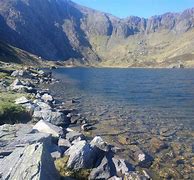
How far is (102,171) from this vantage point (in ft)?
59.5

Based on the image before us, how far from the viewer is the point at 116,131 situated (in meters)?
32.6

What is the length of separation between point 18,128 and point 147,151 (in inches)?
409

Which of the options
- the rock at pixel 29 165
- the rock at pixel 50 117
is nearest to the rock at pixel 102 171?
the rock at pixel 29 165

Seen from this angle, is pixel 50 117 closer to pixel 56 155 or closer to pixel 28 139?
Answer: pixel 56 155

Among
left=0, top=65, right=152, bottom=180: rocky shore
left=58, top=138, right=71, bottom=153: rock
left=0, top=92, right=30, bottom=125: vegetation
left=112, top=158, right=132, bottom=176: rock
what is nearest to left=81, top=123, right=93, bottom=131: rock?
left=0, top=92, right=30, bottom=125: vegetation

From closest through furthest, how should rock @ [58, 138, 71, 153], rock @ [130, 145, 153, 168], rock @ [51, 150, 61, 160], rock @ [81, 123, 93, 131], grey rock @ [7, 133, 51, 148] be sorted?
grey rock @ [7, 133, 51, 148] → rock @ [51, 150, 61, 160] → rock @ [58, 138, 71, 153] → rock @ [130, 145, 153, 168] → rock @ [81, 123, 93, 131]

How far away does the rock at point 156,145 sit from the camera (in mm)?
26578

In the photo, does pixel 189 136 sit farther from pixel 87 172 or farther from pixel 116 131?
pixel 87 172

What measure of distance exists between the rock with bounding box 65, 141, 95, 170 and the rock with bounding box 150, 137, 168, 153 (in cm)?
925

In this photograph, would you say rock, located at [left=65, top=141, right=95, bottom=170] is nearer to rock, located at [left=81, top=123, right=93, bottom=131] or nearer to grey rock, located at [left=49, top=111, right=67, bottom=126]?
grey rock, located at [left=49, top=111, right=67, bottom=126]

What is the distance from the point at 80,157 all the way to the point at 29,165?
15.3 feet

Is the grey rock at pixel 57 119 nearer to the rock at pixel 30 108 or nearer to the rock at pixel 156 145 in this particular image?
the rock at pixel 30 108

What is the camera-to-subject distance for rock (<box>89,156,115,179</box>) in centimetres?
1772

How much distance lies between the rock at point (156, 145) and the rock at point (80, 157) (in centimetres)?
925
